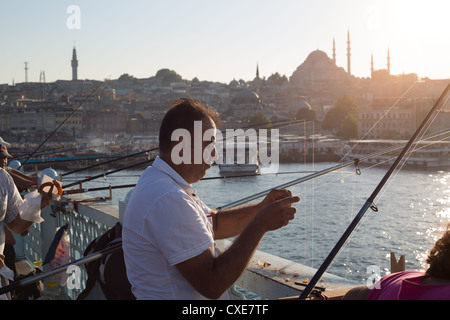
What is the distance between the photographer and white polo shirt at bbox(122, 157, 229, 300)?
24.1 inches

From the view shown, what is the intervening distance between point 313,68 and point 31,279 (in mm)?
54507

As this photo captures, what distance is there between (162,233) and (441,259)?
12.7 inches

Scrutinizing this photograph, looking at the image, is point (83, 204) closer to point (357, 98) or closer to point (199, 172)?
point (199, 172)

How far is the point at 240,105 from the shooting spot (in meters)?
41.9

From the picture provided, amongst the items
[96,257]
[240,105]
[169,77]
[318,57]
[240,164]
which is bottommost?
[240,164]

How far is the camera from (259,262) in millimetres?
1279

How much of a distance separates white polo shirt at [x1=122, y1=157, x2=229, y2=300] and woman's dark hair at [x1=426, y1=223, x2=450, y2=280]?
0.81 feet

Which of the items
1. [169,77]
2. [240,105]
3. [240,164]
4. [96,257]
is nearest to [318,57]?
[240,105]

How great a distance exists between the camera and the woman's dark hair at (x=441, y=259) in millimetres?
644

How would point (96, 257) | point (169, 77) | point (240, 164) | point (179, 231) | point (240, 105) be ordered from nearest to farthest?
1. point (179, 231)
2. point (96, 257)
3. point (240, 164)
4. point (240, 105)
5. point (169, 77)

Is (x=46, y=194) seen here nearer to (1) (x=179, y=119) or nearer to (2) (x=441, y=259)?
(1) (x=179, y=119)

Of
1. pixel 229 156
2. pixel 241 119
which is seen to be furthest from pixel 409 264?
pixel 241 119

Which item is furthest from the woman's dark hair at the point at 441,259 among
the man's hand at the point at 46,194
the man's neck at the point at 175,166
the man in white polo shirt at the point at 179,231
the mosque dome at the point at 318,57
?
the mosque dome at the point at 318,57

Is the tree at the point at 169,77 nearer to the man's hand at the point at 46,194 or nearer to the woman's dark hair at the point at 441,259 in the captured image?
the man's hand at the point at 46,194
